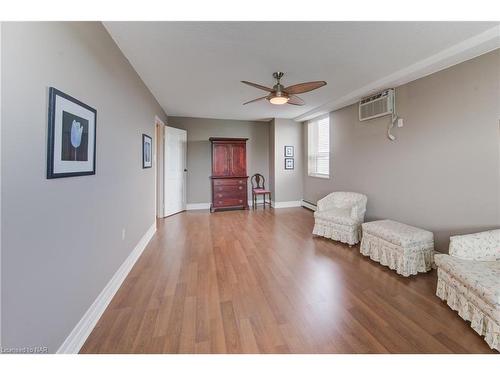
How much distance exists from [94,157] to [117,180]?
1.88 feet

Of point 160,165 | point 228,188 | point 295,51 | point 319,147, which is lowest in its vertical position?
point 228,188

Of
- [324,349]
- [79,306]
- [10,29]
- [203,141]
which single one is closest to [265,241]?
[324,349]

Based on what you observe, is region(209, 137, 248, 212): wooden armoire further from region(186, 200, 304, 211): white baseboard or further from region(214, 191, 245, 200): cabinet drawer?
region(186, 200, 304, 211): white baseboard

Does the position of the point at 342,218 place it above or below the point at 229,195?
below

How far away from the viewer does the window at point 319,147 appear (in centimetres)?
514

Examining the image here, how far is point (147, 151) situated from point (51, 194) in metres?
2.33

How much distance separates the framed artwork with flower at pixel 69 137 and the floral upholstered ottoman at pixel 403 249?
Result: 9.93 feet

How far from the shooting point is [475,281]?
156cm

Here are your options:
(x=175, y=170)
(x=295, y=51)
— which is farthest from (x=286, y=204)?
(x=295, y=51)

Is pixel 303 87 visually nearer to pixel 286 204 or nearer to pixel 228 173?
pixel 228 173

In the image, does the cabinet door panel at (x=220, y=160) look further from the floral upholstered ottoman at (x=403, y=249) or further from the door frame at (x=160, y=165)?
the floral upholstered ottoman at (x=403, y=249)

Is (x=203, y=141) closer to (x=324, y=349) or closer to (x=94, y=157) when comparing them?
(x=94, y=157)

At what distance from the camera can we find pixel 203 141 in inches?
235

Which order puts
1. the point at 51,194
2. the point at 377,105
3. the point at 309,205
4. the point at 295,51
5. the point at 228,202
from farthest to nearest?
the point at 309,205, the point at 228,202, the point at 377,105, the point at 295,51, the point at 51,194
